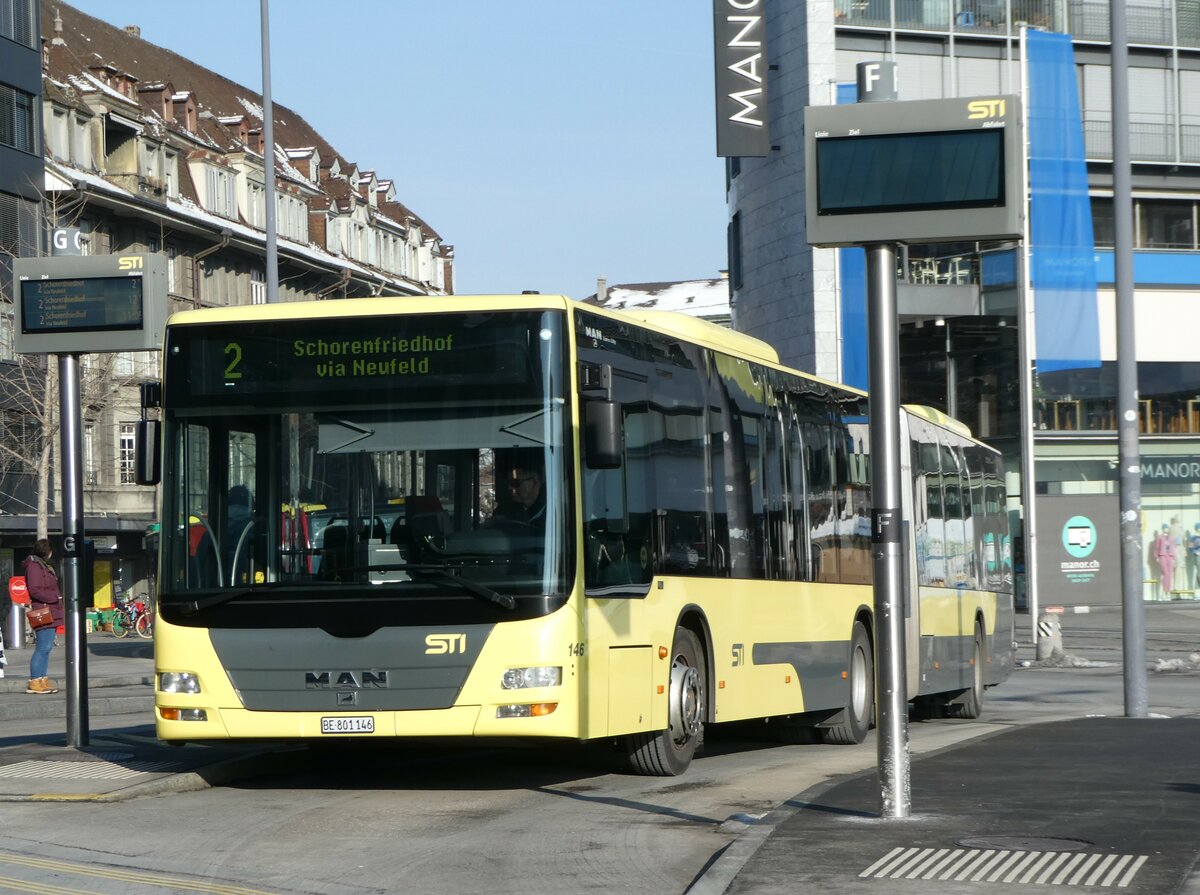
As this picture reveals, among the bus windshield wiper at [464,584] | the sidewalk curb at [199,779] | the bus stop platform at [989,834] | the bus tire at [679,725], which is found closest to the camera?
the bus stop platform at [989,834]

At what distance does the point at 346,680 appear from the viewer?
36.9ft

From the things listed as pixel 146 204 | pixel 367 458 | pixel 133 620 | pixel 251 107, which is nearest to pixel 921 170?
pixel 367 458

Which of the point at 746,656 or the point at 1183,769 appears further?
the point at 746,656

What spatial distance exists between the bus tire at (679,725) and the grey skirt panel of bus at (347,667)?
1.73 m

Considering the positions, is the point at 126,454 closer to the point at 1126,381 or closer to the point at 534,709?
the point at 1126,381

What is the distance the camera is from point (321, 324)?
38.3ft

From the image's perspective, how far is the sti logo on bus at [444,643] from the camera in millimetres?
11117

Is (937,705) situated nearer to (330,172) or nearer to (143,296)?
(143,296)

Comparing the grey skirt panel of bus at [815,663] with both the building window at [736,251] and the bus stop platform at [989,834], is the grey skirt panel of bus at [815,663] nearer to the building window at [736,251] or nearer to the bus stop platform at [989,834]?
A: the bus stop platform at [989,834]

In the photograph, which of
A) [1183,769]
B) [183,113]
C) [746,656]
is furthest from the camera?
[183,113]

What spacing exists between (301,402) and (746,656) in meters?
4.19

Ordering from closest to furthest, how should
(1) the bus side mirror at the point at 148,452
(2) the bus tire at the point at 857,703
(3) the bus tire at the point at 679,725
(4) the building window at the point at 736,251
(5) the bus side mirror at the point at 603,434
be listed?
1. (5) the bus side mirror at the point at 603,434
2. (1) the bus side mirror at the point at 148,452
3. (3) the bus tire at the point at 679,725
4. (2) the bus tire at the point at 857,703
5. (4) the building window at the point at 736,251

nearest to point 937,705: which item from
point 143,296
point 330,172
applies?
point 143,296

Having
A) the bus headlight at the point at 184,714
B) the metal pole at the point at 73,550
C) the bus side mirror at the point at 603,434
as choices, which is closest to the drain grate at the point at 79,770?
the bus headlight at the point at 184,714
